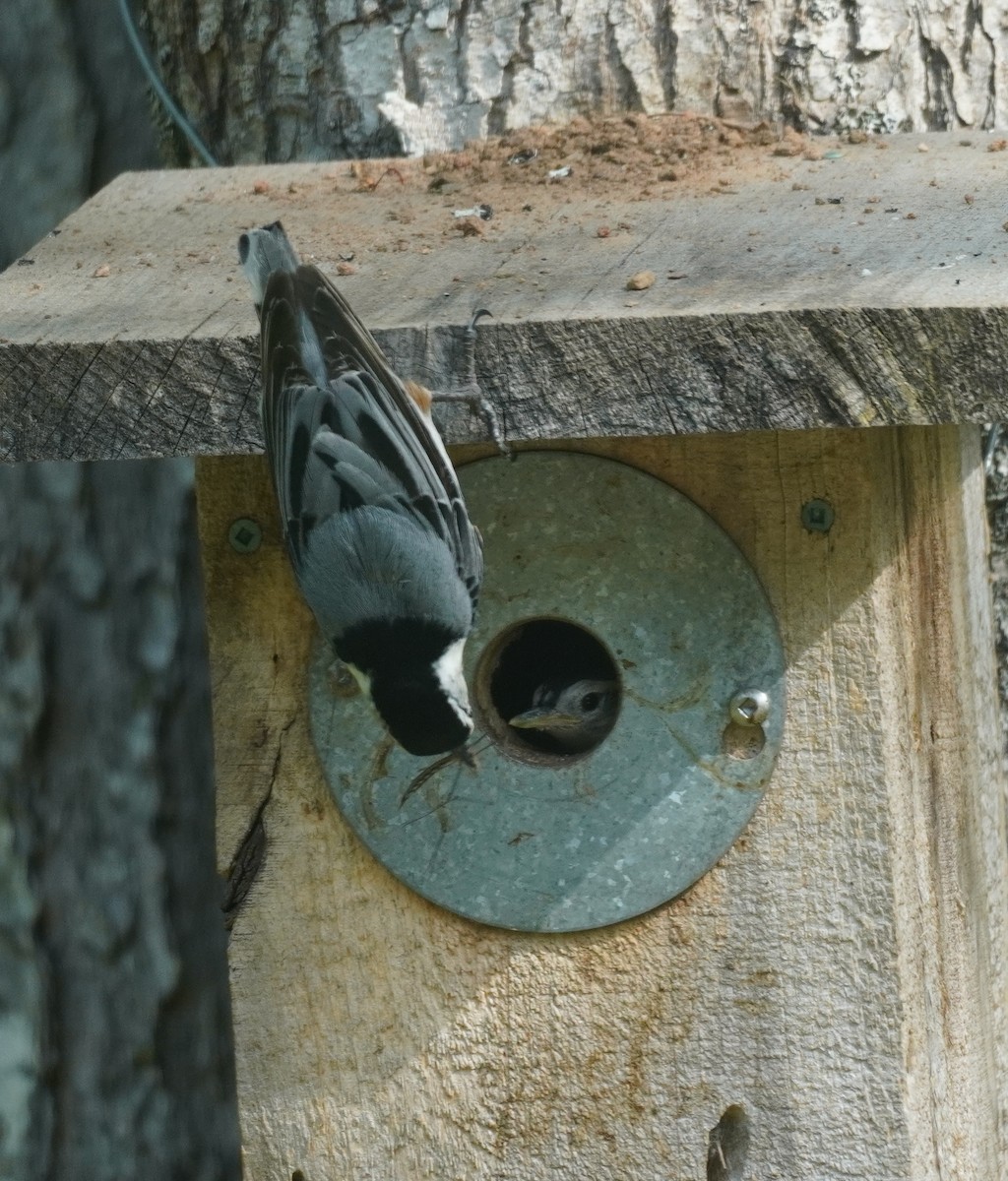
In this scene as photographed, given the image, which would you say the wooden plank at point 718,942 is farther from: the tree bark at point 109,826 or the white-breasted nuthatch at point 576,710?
the tree bark at point 109,826

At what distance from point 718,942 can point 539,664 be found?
0.54 m

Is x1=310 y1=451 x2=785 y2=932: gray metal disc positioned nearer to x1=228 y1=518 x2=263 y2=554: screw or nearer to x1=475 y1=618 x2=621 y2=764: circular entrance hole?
x1=475 y1=618 x2=621 y2=764: circular entrance hole

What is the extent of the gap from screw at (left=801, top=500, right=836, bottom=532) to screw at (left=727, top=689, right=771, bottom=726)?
183 millimetres

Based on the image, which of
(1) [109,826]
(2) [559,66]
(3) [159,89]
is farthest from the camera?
(1) [109,826]

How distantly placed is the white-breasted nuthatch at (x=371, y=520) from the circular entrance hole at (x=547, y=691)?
88 millimetres

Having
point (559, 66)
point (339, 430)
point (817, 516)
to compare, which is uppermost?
point (559, 66)

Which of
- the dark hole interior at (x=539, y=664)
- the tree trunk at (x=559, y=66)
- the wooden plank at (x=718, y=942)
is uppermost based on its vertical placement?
the tree trunk at (x=559, y=66)

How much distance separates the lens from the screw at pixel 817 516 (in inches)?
68.7

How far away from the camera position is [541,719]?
187cm

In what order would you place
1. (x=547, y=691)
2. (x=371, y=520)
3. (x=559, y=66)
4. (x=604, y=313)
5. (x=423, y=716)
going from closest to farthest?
(x=604, y=313) < (x=423, y=716) < (x=371, y=520) < (x=547, y=691) < (x=559, y=66)

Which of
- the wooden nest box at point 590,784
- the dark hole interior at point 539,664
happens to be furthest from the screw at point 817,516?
the dark hole interior at point 539,664

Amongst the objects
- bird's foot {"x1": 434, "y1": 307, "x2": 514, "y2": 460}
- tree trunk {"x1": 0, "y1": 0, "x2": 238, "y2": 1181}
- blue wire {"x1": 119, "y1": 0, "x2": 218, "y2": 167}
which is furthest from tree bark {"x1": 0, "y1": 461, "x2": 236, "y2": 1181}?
bird's foot {"x1": 434, "y1": 307, "x2": 514, "y2": 460}

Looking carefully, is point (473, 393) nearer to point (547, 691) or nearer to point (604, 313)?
point (604, 313)

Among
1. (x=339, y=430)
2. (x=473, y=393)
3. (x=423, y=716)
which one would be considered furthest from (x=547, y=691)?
(x=473, y=393)
